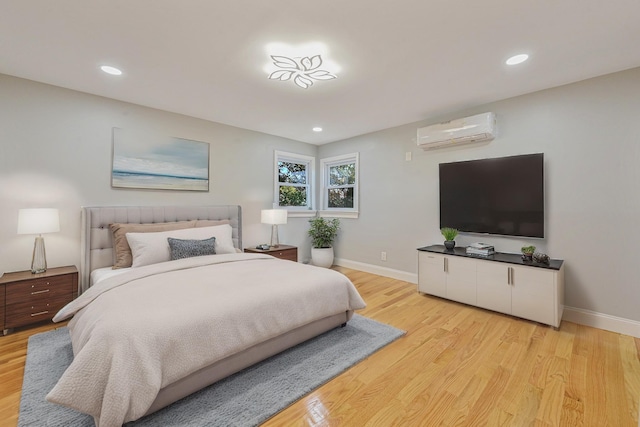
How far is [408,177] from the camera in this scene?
13.8ft

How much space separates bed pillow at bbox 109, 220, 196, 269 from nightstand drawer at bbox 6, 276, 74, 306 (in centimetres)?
42

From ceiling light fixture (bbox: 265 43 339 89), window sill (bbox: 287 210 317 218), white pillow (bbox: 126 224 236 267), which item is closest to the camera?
ceiling light fixture (bbox: 265 43 339 89)

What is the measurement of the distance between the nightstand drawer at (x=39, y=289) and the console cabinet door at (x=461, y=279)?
4076mm

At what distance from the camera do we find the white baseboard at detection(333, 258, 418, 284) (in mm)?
4223

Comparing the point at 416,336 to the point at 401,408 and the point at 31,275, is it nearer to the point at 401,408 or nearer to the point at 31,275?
the point at 401,408

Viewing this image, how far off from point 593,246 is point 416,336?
2.00 metres

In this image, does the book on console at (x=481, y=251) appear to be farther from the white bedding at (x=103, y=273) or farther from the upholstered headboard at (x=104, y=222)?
the white bedding at (x=103, y=273)

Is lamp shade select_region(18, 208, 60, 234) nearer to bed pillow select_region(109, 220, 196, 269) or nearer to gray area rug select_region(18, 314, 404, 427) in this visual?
bed pillow select_region(109, 220, 196, 269)

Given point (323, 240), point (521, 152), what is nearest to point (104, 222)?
point (323, 240)

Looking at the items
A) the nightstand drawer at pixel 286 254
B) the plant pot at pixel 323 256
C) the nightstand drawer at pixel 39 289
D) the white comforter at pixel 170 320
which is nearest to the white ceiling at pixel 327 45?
the white comforter at pixel 170 320

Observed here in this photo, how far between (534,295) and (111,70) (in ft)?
15.0

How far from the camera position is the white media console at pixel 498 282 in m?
2.66

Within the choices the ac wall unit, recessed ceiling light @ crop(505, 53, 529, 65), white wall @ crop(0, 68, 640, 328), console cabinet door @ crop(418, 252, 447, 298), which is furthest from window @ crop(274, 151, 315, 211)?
recessed ceiling light @ crop(505, 53, 529, 65)

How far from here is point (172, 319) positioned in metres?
1.59
